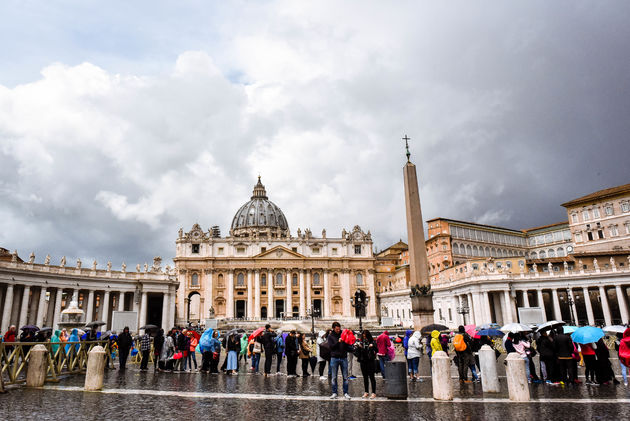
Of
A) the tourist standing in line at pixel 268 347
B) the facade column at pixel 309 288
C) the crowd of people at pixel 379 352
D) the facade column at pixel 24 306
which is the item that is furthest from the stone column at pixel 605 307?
the facade column at pixel 24 306

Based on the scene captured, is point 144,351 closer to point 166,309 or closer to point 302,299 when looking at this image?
point 166,309

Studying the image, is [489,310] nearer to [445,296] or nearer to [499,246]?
[445,296]

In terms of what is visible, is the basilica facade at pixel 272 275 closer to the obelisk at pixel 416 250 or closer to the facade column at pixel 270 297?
the facade column at pixel 270 297

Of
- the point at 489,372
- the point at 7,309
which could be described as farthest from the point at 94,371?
the point at 7,309

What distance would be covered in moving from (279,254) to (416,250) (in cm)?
5902

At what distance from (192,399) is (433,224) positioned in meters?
61.1

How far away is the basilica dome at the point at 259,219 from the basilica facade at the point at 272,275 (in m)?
16.3

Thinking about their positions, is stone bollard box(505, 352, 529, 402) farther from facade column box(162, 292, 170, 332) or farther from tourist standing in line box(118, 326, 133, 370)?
facade column box(162, 292, 170, 332)

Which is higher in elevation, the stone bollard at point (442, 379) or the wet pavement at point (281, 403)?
the stone bollard at point (442, 379)

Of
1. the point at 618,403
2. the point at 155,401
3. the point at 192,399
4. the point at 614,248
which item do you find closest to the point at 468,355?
the point at 618,403

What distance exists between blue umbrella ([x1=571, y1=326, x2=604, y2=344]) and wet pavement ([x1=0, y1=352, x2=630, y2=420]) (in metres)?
1.15

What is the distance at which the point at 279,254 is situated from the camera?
76000mm

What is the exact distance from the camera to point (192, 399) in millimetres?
9305

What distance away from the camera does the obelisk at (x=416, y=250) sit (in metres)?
17.3
